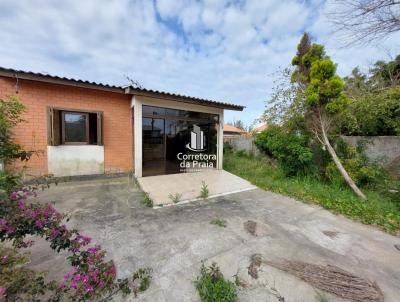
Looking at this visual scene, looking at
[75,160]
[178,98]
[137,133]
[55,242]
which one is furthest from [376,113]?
[75,160]

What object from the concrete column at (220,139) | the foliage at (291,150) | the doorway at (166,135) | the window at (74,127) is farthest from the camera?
the concrete column at (220,139)

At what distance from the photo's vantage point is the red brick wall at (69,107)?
4.91 meters

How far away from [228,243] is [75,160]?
5.62 m

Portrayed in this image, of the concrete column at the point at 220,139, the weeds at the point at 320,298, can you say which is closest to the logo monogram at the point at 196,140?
the concrete column at the point at 220,139

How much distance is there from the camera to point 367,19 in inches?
184

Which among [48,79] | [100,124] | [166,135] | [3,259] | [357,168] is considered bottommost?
[3,259]

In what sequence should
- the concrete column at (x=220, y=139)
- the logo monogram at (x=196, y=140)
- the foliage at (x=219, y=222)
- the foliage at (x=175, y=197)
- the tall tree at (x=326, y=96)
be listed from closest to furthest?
the foliage at (x=219, y=222) < the foliage at (x=175, y=197) < the tall tree at (x=326, y=96) < the logo monogram at (x=196, y=140) < the concrete column at (x=220, y=139)

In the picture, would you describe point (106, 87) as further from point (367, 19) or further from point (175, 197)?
point (367, 19)

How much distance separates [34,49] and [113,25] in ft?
12.3

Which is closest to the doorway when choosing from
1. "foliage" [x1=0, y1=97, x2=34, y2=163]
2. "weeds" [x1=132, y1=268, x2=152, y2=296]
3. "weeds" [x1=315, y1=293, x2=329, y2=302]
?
"foliage" [x1=0, y1=97, x2=34, y2=163]

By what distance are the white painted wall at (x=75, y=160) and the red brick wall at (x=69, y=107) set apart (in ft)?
0.54

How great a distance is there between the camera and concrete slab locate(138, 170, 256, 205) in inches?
180

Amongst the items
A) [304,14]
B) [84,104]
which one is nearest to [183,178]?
[84,104]

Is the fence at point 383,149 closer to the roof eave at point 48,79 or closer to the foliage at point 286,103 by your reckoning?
the foliage at point 286,103
